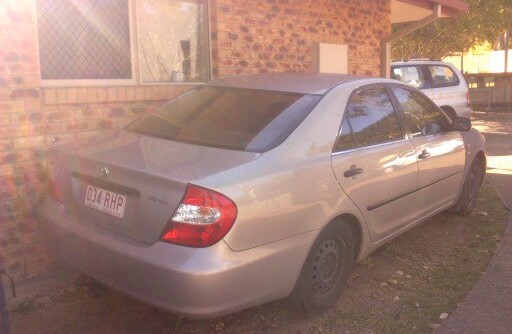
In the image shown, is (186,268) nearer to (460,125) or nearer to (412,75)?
(460,125)

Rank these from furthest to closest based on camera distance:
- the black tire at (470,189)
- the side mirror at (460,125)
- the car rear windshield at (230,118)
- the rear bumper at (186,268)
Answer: the black tire at (470,189)
the side mirror at (460,125)
the car rear windshield at (230,118)
the rear bumper at (186,268)

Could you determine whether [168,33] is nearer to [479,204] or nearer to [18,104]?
[18,104]

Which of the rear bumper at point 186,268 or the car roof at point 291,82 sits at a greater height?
the car roof at point 291,82

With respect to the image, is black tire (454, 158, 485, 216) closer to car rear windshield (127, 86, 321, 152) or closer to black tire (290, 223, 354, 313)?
black tire (290, 223, 354, 313)

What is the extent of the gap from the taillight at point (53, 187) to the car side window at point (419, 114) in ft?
9.17

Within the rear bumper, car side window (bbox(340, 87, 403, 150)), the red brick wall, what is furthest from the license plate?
the red brick wall

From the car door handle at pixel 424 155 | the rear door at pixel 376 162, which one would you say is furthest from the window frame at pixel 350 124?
the car door handle at pixel 424 155

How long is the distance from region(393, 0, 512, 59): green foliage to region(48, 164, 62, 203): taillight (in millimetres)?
16464

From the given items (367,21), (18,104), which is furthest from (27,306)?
(367,21)

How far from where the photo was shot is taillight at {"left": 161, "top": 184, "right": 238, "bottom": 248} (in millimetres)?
2812

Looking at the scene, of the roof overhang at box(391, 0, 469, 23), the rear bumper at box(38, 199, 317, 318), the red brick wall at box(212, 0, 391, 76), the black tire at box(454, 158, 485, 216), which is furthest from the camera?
the roof overhang at box(391, 0, 469, 23)

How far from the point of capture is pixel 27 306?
12.7ft

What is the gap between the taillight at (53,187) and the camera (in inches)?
137

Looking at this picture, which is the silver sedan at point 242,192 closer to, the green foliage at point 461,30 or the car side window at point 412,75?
the car side window at point 412,75
